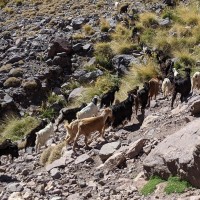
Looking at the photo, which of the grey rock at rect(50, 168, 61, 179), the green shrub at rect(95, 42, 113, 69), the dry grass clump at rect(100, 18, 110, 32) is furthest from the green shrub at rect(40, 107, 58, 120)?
the grey rock at rect(50, 168, 61, 179)

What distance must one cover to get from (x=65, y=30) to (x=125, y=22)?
3.42 metres

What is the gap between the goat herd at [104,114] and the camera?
10766mm

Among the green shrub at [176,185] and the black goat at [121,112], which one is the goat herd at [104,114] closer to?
the black goat at [121,112]

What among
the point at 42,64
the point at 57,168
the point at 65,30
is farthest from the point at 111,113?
the point at 65,30

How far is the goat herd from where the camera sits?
1077 cm

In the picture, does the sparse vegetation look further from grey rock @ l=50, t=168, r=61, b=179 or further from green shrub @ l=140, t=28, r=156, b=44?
grey rock @ l=50, t=168, r=61, b=179

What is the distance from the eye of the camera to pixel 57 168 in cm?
975

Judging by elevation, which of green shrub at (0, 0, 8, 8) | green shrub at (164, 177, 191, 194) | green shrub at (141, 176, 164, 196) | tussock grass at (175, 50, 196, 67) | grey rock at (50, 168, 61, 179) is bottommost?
grey rock at (50, 168, 61, 179)

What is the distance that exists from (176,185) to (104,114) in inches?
157

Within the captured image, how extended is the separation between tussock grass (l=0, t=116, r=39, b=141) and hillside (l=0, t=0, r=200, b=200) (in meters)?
0.04

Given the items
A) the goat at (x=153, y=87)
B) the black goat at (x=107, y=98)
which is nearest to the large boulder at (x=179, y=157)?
the goat at (x=153, y=87)

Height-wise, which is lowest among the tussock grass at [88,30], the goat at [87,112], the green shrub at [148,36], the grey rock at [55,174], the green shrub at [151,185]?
the grey rock at [55,174]

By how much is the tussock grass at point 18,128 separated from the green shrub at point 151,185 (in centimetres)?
868

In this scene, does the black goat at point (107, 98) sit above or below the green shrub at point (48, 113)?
above
